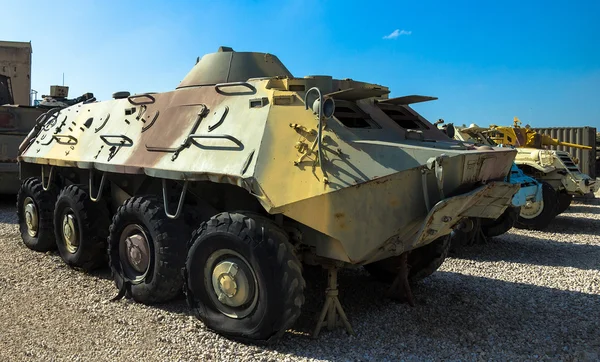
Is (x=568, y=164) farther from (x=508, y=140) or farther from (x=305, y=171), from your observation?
(x=305, y=171)

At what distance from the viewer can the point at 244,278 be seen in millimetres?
4062

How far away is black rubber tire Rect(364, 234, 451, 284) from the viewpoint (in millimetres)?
5480

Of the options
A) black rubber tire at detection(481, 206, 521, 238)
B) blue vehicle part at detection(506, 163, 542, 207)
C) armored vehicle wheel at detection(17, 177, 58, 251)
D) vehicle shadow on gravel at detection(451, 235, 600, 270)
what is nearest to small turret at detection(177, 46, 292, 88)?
Result: armored vehicle wheel at detection(17, 177, 58, 251)

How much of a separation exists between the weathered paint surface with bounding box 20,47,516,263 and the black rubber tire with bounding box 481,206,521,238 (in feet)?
12.8

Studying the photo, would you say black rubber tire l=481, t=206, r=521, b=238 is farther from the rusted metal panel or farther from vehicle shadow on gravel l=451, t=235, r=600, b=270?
the rusted metal panel

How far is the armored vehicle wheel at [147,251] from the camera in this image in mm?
4832

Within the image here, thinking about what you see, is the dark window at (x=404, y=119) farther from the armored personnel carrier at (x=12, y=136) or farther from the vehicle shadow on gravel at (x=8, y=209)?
the armored personnel carrier at (x=12, y=136)

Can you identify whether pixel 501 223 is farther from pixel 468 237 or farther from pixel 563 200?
pixel 563 200

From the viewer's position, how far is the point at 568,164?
11055mm

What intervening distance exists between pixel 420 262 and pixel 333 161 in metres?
2.15

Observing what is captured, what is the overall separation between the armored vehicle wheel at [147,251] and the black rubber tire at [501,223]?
17.8ft

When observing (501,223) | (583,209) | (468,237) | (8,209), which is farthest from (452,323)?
(583,209)

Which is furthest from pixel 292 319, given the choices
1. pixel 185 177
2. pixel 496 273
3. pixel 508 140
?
pixel 508 140

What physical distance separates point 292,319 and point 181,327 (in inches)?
42.5
